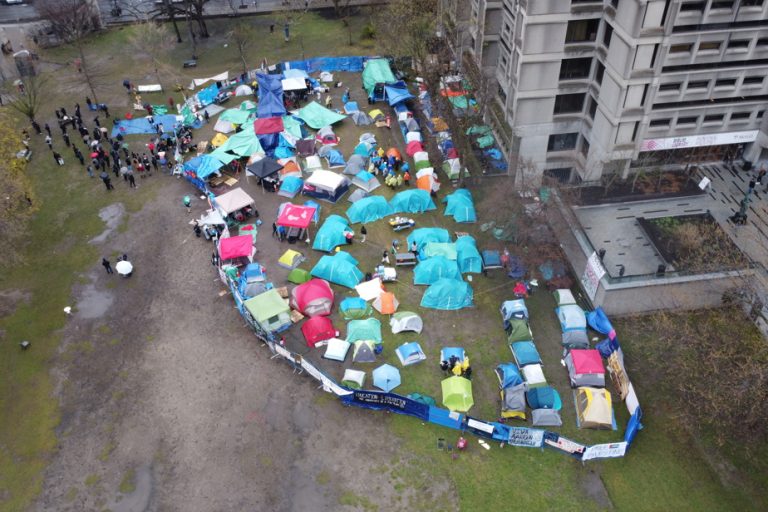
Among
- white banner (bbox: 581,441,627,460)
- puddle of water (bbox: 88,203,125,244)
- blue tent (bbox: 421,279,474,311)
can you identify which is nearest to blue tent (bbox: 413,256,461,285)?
blue tent (bbox: 421,279,474,311)

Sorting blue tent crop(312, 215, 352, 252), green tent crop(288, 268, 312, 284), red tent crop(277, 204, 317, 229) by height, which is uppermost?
red tent crop(277, 204, 317, 229)

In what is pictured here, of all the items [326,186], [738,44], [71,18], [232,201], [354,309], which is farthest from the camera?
[71,18]

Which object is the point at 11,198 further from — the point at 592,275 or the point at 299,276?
the point at 592,275

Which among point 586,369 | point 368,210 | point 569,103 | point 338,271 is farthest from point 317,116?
point 586,369

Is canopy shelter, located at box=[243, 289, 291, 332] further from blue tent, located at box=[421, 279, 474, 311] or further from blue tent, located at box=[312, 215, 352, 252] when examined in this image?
blue tent, located at box=[421, 279, 474, 311]

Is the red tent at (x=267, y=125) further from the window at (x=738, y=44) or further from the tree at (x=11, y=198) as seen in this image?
the window at (x=738, y=44)

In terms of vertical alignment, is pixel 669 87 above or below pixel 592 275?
above
